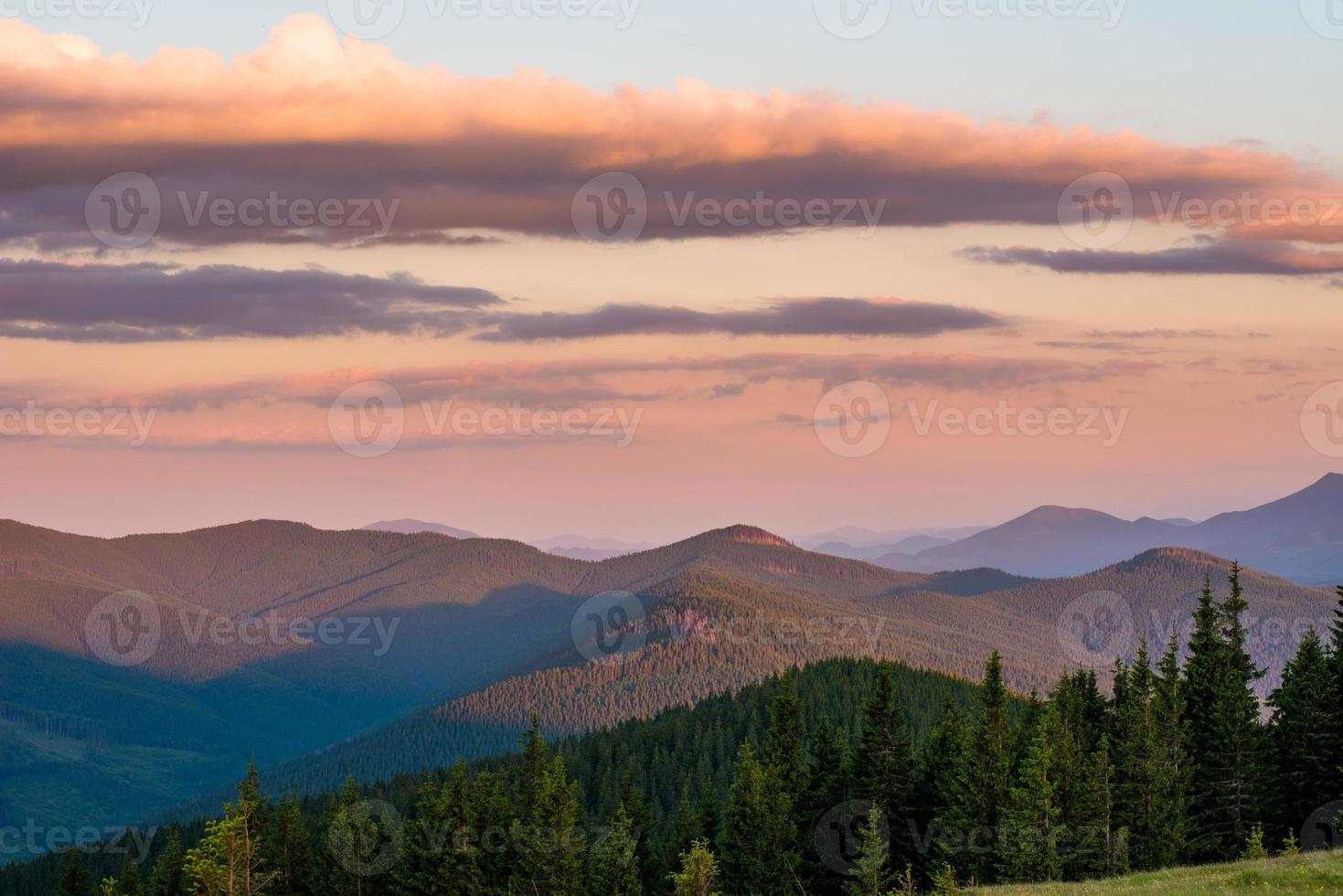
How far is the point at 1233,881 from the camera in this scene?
46.8 meters

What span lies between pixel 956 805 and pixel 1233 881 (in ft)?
91.2

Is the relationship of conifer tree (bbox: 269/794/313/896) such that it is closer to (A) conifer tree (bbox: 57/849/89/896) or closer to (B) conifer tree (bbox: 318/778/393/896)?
(B) conifer tree (bbox: 318/778/393/896)

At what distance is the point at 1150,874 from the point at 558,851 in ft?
127

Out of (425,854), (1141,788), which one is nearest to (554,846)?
(425,854)

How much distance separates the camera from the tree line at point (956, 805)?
7175 cm

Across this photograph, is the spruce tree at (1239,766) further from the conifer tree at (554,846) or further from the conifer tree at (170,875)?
the conifer tree at (170,875)

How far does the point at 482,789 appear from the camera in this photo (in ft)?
299

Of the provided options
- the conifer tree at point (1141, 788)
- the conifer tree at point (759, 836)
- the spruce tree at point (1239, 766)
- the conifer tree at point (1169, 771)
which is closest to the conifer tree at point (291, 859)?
the conifer tree at point (759, 836)

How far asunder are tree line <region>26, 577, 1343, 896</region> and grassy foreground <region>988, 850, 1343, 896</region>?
13495mm

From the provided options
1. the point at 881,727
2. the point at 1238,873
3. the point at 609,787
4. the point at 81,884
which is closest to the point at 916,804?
the point at 881,727

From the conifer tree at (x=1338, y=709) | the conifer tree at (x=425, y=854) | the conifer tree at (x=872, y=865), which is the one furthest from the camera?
the conifer tree at (x=425, y=854)

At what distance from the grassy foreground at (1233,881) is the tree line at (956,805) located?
44.3ft

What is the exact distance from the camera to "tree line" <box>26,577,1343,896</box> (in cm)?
7175

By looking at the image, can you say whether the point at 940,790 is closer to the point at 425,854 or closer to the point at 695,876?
the point at 695,876
